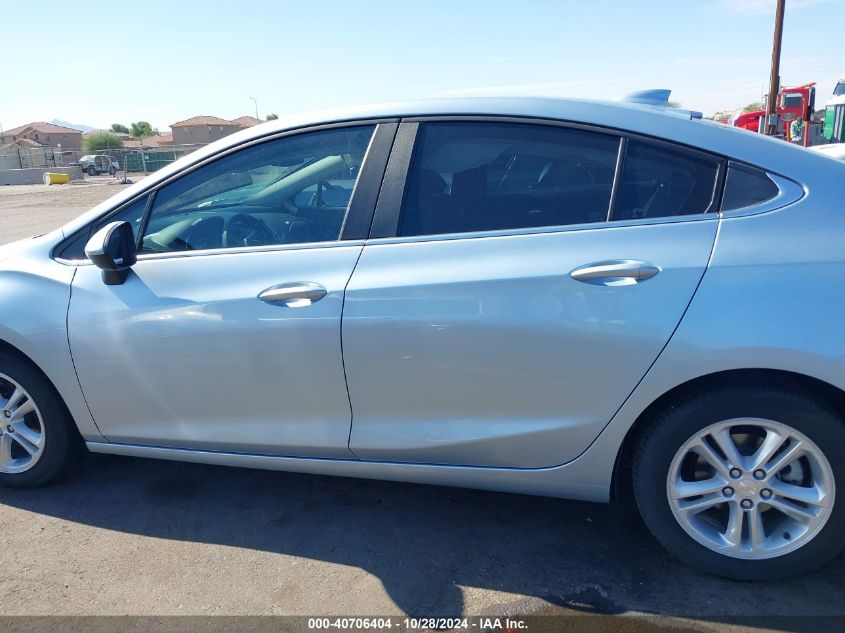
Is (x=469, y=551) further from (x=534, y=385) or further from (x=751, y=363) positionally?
(x=751, y=363)

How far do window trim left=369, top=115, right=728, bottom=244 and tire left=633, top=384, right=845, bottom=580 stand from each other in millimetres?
668

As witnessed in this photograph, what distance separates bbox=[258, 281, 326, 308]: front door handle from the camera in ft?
8.92

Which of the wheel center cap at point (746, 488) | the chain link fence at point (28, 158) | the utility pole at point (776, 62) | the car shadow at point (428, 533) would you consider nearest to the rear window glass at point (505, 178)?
the wheel center cap at point (746, 488)

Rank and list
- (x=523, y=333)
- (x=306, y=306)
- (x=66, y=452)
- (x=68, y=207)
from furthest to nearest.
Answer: (x=68, y=207), (x=66, y=452), (x=306, y=306), (x=523, y=333)

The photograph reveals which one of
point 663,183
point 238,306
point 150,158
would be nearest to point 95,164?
point 150,158

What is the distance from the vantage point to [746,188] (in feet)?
8.14

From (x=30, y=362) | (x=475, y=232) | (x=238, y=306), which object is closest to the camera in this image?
(x=475, y=232)

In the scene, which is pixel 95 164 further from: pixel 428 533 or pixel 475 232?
pixel 475 232

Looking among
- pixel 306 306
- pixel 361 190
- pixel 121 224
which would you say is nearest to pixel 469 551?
pixel 306 306

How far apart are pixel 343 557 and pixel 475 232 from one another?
139cm

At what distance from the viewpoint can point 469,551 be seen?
9.41ft

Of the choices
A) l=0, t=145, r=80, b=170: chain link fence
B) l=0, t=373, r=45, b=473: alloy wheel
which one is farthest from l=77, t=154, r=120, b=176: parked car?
l=0, t=373, r=45, b=473: alloy wheel

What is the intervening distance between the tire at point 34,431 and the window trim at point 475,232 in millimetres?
1734

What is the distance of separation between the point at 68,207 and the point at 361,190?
64.1 ft
